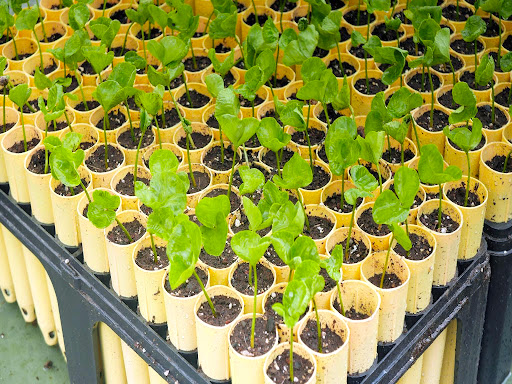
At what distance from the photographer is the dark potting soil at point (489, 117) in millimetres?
1934

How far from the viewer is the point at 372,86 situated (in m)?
2.08

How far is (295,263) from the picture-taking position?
1.39 m

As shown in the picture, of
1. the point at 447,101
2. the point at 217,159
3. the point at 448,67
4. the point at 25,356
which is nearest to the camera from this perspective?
the point at 217,159

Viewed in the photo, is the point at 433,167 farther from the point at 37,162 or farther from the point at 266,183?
the point at 37,162

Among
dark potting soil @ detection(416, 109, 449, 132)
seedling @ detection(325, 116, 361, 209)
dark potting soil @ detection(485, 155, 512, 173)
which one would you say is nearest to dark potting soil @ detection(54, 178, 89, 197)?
seedling @ detection(325, 116, 361, 209)

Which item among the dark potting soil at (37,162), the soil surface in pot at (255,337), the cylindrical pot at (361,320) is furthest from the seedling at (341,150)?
the dark potting soil at (37,162)

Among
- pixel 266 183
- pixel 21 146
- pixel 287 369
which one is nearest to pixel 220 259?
pixel 266 183

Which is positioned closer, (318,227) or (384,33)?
(318,227)

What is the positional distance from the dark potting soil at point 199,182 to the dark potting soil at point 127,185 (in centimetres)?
11

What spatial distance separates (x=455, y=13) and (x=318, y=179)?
86 cm

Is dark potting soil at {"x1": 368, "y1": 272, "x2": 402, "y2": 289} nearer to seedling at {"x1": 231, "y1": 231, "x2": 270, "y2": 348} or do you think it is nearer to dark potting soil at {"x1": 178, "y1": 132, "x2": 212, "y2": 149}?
seedling at {"x1": 231, "y1": 231, "x2": 270, "y2": 348}

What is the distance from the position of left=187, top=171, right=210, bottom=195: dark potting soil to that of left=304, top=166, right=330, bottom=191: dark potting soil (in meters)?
0.23

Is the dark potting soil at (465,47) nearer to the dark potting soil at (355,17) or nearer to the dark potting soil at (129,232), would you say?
the dark potting soil at (355,17)

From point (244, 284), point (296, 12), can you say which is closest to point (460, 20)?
point (296, 12)
